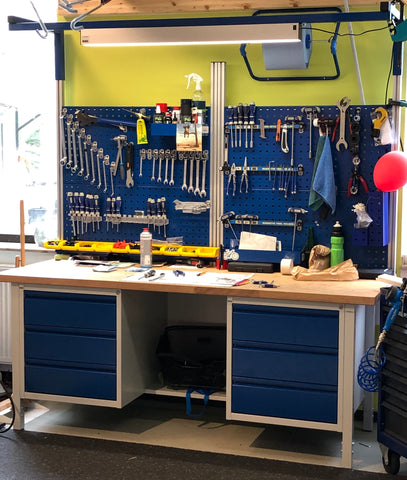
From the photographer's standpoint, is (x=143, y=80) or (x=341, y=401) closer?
(x=341, y=401)

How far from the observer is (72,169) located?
455cm

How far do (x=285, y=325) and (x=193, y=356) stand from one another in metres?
0.83

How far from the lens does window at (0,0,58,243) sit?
4914mm

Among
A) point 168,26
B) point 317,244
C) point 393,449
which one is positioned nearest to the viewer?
point 393,449

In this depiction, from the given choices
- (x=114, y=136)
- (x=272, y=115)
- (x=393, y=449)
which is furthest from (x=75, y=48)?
(x=393, y=449)

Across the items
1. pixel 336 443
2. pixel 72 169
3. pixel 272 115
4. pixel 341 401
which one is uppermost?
pixel 272 115

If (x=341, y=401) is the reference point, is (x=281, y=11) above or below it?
above

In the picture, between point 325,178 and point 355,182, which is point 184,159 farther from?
point 355,182

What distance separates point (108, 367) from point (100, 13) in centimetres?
208

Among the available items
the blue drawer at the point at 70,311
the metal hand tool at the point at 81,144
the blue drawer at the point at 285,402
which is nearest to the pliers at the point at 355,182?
the blue drawer at the point at 285,402

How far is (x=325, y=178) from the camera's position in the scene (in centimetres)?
402

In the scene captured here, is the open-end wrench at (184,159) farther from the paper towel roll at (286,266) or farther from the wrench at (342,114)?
the wrench at (342,114)

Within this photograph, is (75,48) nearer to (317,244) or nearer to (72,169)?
(72,169)

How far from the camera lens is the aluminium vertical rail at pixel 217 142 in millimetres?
4266
